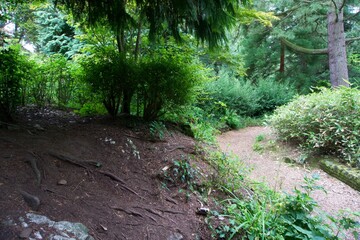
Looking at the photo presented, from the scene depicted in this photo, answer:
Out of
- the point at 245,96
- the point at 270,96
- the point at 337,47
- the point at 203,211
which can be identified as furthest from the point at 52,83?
the point at 270,96

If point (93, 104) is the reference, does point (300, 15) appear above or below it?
above

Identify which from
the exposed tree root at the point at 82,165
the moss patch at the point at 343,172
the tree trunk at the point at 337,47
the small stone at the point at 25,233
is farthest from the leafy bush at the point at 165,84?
the tree trunk at the point at 337,47

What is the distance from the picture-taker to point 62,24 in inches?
403

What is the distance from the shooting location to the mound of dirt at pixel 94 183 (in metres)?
1.83

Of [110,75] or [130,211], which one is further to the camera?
[110,75]

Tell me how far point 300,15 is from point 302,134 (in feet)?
23.7

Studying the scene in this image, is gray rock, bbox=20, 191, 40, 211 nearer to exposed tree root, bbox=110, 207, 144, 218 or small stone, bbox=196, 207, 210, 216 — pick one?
exposed tree root, bbox=110, 207, 144, 218

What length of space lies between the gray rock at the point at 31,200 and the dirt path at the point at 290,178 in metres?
2.40

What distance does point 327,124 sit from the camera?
5.23m

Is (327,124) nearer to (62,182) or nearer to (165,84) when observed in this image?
(165,84)

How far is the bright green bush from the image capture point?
4.85 m

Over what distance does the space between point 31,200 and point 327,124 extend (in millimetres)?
5428

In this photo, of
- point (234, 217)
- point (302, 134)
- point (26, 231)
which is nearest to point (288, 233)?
point (234, 217)

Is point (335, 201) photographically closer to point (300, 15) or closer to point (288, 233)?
point (288, 233)
